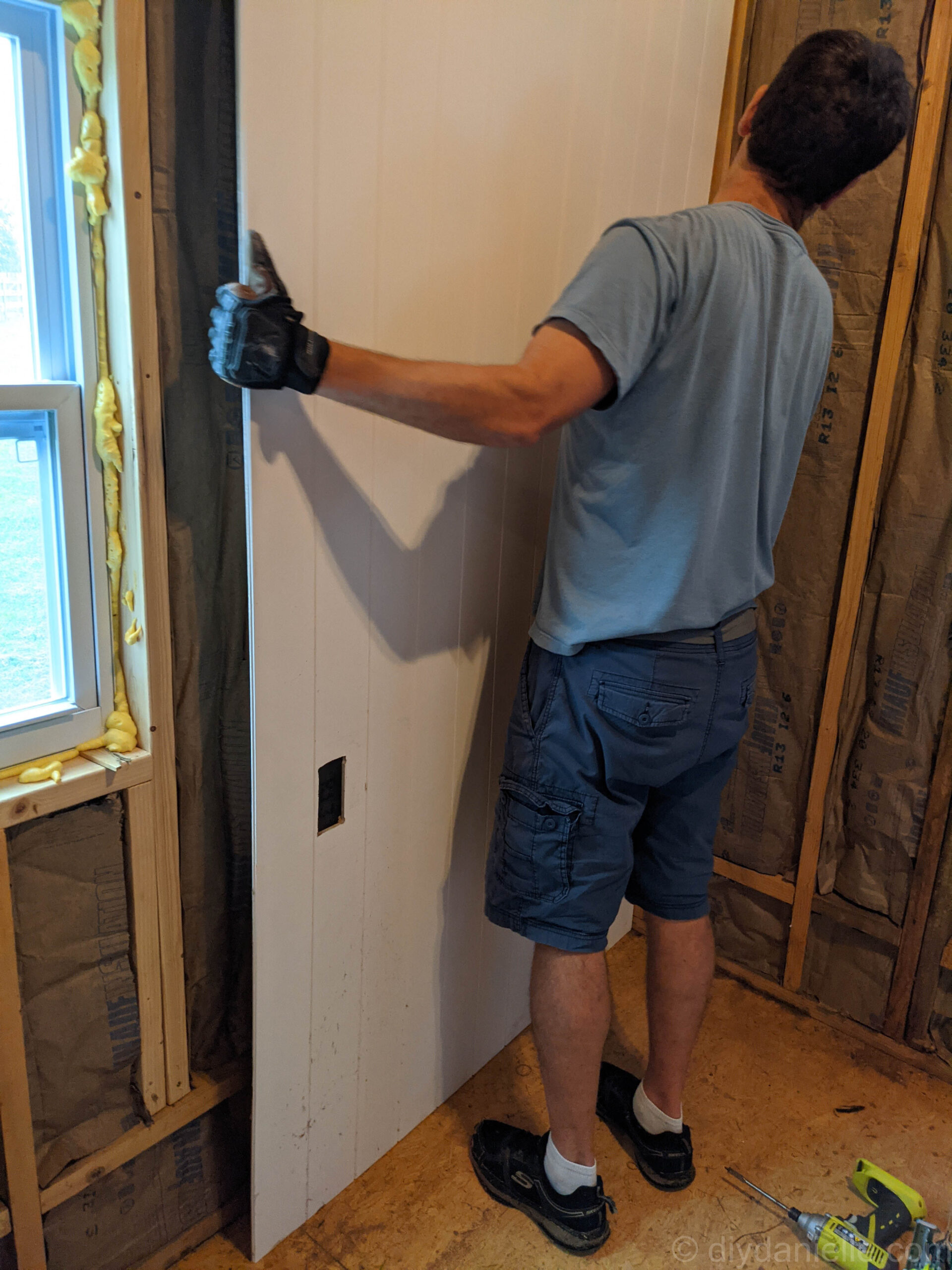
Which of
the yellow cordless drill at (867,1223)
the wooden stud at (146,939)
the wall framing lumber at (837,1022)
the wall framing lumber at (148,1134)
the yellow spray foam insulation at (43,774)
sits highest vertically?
the yellow spray foam insulation at (43,774)

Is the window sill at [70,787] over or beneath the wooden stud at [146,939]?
over

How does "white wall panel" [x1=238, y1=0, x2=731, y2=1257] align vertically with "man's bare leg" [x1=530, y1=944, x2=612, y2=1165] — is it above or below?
above

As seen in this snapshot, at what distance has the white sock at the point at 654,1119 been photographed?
1.69m

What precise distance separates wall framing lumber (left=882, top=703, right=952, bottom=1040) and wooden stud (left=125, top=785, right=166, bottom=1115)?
4.95 feet

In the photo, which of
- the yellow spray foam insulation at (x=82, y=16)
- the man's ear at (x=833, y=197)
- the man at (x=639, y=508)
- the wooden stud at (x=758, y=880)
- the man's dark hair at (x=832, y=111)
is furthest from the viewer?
the wooden stud at (x=758, y=880)

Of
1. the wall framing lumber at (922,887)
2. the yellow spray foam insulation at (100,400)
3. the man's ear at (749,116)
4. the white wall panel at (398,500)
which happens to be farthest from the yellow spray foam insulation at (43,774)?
the wall framing lumber at (922,887)

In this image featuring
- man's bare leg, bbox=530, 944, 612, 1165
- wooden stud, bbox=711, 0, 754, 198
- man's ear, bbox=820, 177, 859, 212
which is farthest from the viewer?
wooden stud, bbox=711, 0, 754, 198

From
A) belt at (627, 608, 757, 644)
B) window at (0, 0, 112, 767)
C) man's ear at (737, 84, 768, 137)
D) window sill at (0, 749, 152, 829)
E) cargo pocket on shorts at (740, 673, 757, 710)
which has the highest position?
man's ear at (737, 84, 768, 137)

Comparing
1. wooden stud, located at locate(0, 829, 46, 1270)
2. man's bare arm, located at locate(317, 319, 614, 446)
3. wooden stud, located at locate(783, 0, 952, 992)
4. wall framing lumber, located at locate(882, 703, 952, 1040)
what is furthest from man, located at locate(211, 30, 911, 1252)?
wooden stud, located at locate(0, 829, 46, 1270)

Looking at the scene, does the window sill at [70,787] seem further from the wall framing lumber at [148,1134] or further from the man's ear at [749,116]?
the man's ear at [749,116]

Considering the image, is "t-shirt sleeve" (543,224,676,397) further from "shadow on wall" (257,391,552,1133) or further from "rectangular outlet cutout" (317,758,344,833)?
"rectangular outlet cutout" (317,758,344,833)

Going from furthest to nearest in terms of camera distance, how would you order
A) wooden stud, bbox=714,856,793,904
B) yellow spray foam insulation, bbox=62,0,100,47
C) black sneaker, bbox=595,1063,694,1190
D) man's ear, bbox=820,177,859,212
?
wooden stud, bbox=714,856,793,904
black sneaker, bbox=595,1063,694,1190
man's ear, bbox=820,177,859,212
yellow spray foam insulation, bbox=62,0,100,47

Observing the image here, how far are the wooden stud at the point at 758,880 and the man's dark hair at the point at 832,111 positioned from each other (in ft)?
4.83

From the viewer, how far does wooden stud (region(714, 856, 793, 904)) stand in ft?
6.91
